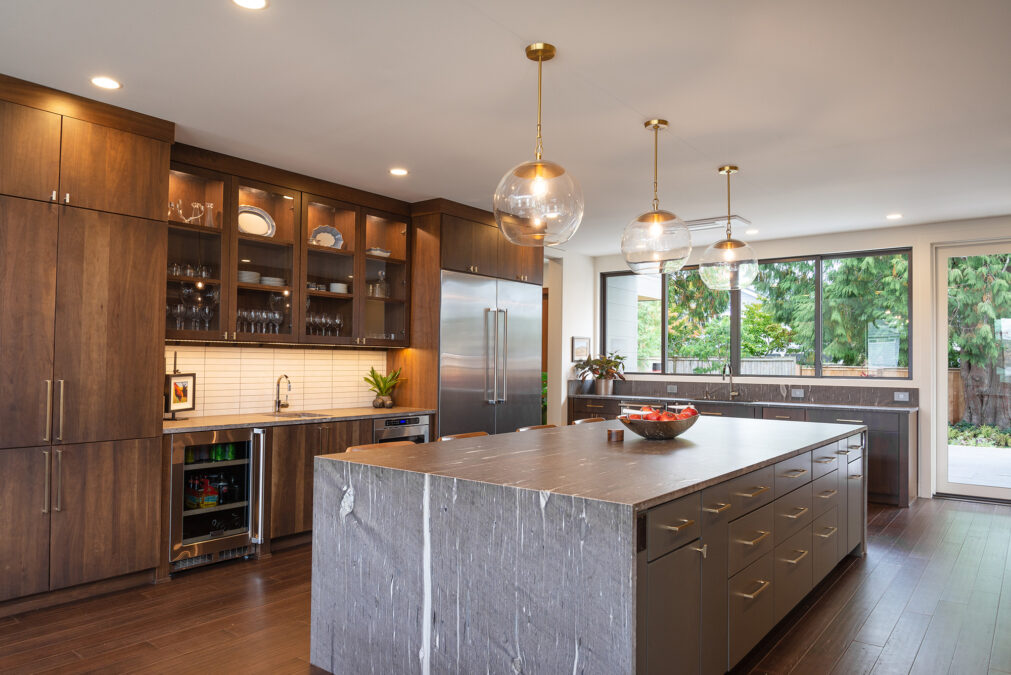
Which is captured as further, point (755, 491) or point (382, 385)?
point (382, 385)

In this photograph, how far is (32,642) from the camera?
9.52 feet

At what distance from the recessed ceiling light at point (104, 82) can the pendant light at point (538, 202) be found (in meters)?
2.15

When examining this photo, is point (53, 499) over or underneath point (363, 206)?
underneath

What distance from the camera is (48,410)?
334cm

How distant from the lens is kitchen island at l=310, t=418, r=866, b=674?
75.0 inches

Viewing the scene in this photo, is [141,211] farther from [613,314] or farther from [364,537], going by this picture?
[613,314]

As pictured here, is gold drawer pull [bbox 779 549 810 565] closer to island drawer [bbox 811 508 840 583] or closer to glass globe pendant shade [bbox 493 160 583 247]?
island drawer [bbox 811 508 840 583]

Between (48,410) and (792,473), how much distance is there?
3.68 meters

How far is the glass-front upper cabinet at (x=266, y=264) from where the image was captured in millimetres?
4551

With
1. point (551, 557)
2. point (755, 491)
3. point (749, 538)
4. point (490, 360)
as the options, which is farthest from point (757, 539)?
point (490, 360)

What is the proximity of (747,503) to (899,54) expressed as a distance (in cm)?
206

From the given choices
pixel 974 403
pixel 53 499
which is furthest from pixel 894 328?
pixel 53 499

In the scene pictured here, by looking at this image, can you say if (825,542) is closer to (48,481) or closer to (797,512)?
(797,512)

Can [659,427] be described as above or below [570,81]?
below
